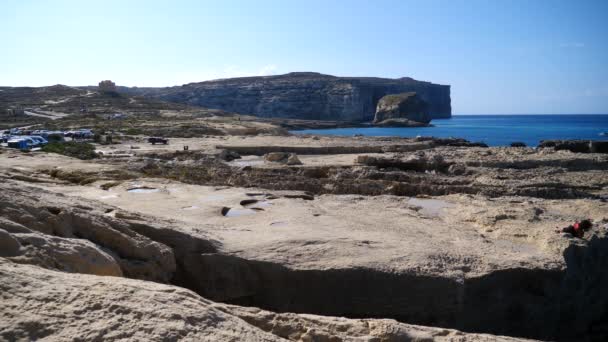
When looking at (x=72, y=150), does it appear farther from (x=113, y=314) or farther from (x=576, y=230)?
(x=113, y=314)

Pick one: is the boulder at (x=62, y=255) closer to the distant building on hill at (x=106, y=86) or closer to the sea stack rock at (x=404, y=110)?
the sea stack rock at (x=404, y=110)

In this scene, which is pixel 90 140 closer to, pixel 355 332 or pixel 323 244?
pixel 323 244

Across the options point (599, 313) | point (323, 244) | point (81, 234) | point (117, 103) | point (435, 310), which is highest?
point (117, 103)

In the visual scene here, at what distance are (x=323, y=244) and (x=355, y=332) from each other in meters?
3.96

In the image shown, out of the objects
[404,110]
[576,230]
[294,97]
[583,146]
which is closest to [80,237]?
[576,230]

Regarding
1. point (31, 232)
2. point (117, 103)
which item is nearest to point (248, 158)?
point (31, 232)

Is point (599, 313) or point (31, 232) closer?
point (31, 232)

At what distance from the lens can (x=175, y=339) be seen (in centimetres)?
385

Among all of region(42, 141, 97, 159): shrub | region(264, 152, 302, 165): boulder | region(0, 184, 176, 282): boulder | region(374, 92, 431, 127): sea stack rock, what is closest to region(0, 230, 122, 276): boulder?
region(0, 184, 176, 282): boulder

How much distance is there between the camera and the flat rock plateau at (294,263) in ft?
13.7

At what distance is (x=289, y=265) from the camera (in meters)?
8.22

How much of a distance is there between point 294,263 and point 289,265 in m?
0.10

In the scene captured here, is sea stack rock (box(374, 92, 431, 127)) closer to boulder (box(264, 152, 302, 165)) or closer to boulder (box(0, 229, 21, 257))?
boulder (box(264, 152, 302, 165))

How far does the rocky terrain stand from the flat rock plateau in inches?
0.9
